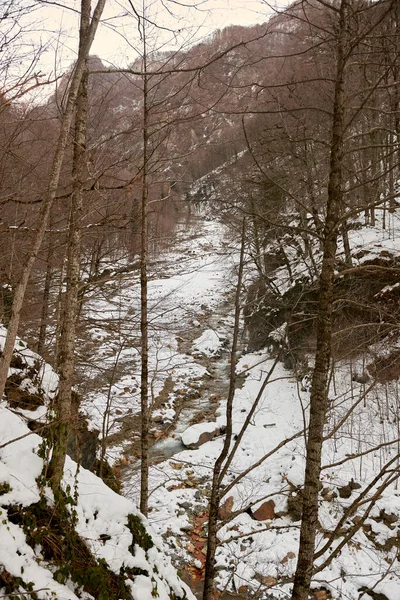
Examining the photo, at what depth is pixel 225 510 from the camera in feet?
26.8

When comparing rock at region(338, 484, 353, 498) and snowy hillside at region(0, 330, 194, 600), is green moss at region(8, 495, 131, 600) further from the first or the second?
rock at region(338, 484, 353, 498)

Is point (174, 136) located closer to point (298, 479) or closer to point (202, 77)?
point (202, 77)

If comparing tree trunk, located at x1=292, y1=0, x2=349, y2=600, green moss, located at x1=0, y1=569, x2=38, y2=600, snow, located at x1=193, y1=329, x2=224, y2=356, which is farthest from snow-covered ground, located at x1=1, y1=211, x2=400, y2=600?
snow, located at x1=193, y1=329, x2=224, y2=356

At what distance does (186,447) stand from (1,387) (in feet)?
28.3

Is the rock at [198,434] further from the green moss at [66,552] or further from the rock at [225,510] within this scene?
the green moss at [66,552]

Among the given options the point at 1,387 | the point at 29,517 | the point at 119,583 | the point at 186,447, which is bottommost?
the point at 119,583

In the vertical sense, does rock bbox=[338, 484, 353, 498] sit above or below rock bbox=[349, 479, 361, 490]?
below

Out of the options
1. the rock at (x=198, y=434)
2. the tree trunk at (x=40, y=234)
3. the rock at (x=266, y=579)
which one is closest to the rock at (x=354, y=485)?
the rock at (x=266, y=579)

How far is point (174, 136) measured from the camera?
20.4 feet

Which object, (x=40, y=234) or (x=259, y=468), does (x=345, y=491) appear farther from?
(x=40, y=234)

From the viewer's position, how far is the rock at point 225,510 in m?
8.12

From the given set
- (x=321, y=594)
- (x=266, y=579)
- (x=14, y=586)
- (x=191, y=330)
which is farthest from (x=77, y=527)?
(x=321, y=594)

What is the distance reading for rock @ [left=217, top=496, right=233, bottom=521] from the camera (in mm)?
8117

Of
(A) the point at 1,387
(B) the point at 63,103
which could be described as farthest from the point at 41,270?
(A) the point at 1,387
